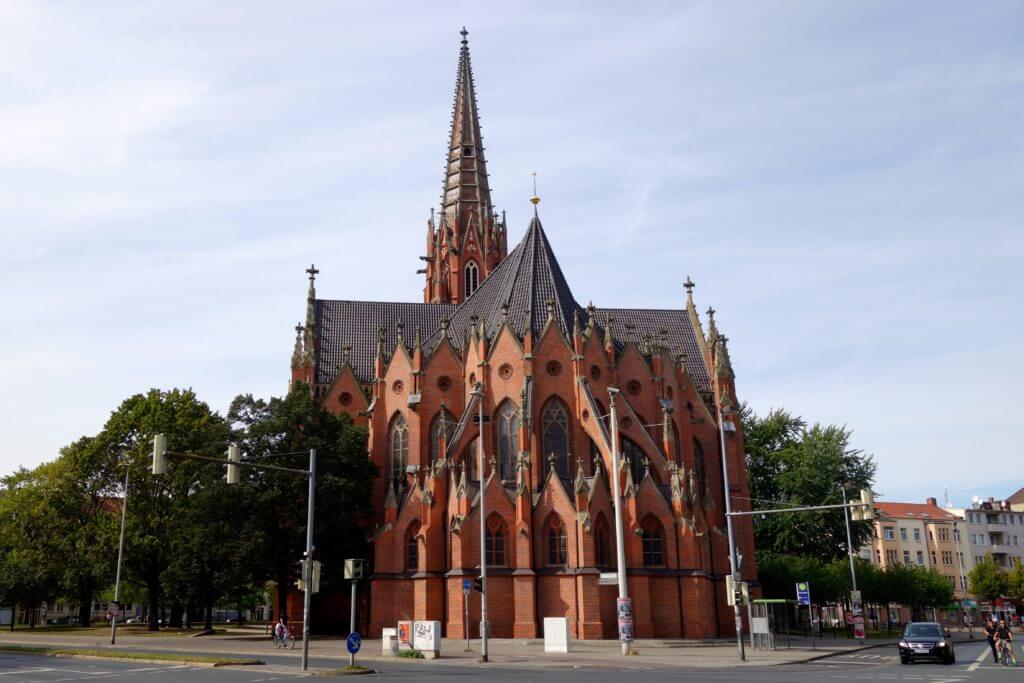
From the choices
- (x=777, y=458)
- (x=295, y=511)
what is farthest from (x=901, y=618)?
(x=295, y=511)

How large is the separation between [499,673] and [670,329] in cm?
4436

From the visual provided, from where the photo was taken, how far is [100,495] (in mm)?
59000

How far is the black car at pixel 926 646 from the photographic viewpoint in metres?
31.4

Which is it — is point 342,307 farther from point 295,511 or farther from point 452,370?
point 295,511

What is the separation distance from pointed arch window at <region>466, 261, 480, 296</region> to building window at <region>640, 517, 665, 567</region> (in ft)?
112

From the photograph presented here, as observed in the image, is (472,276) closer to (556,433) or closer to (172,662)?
(556,433)

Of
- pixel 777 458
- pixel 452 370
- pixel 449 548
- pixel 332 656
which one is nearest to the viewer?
pixel 332 656

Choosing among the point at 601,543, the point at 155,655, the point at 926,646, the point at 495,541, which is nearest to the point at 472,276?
the point at 495,541

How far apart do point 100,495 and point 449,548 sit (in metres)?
26.3

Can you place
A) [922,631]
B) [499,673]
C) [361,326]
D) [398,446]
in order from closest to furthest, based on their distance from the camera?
1. [499,673]
2. [922,631]
3. [398,446]
4. [361,326]

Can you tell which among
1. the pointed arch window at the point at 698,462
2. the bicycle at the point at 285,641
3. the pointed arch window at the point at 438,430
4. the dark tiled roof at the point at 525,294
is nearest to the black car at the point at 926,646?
the pointed arch window at the point at 698,462

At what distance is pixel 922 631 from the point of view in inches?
1296

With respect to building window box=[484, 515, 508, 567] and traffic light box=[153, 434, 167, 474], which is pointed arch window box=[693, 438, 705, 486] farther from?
traffic light box=[153, 434, 167, 474]

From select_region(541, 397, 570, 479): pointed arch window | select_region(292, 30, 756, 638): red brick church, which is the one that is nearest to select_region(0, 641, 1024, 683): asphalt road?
select_region(292, 30, 756, 638): red brick church
